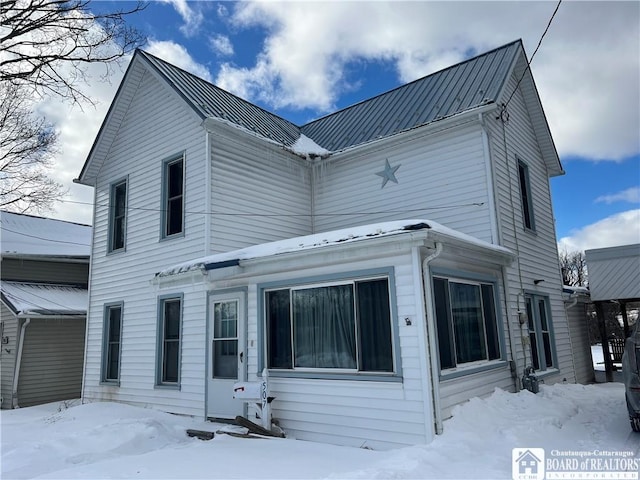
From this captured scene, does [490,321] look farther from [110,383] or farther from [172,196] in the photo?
[110,383]

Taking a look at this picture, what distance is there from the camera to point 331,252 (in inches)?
269

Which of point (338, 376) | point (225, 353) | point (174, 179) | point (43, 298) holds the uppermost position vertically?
point (174, 179)

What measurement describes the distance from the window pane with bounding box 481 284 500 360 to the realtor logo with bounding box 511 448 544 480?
2781 mm

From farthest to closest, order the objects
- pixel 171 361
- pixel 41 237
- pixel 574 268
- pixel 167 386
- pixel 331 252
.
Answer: pixel 574 268 < pixel 41 237 < pixel 171 361 < pixel 167 386 < pixel 331 252

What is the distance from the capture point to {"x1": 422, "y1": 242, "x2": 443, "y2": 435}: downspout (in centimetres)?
604

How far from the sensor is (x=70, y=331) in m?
14.5

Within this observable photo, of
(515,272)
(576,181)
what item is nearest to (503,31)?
(515,272)

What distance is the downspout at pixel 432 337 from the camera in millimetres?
6035

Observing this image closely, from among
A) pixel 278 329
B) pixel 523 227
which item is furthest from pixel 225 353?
pixel 523 227

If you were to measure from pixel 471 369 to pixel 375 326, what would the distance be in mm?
1853

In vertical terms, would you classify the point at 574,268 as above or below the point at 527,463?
above

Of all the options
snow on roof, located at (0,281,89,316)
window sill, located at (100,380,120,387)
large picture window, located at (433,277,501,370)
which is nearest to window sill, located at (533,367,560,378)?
large picture window, located at (433,277,501,370)

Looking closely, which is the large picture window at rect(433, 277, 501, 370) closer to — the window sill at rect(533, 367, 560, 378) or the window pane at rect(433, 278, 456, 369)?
the window pane at rect(433, 278, 456, 369)

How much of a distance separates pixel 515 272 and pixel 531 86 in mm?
5179
